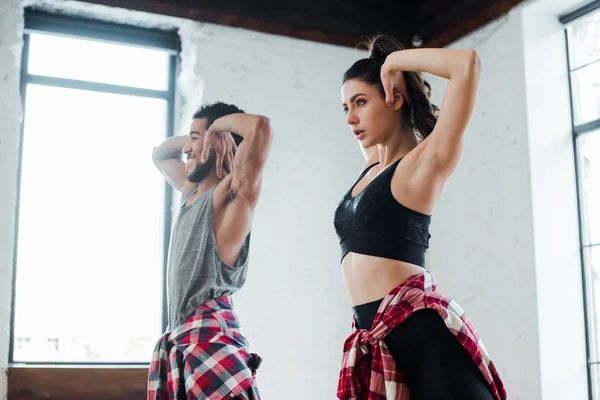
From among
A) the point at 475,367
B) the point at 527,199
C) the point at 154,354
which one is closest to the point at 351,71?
the point at 475,367

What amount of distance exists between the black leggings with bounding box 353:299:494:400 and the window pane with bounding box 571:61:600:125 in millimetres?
2313

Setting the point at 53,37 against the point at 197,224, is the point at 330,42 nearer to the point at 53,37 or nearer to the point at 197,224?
the point at 53,37

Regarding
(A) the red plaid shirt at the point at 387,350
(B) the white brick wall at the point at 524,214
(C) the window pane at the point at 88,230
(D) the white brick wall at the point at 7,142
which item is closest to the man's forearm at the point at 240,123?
(A) the red plaid shirt at the point at 387,350

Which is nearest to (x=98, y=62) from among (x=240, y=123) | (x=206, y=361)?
(x=240, y=123)

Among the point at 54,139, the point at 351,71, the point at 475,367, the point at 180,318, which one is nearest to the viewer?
the point at 475,367

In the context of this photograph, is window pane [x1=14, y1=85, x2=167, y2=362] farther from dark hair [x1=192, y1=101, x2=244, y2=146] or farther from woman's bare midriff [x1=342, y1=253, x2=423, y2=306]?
woman's bare midriff [x1=342, y1=253, x2=423, y2=306]

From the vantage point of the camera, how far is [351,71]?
1971mm

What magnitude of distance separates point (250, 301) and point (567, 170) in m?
1.69

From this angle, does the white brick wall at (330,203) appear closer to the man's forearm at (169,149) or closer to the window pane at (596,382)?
the window pane at (596,382)

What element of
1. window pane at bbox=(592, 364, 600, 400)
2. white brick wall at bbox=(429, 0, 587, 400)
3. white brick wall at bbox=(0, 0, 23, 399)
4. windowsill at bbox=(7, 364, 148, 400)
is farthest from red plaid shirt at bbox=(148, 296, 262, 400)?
window pane at bbox=(592, 364, 600, 400)

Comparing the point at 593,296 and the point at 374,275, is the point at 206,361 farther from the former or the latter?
the point at 593,296

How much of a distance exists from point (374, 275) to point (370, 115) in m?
0.41

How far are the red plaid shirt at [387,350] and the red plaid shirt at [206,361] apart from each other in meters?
0.45

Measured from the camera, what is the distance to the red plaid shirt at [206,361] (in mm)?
2129
